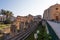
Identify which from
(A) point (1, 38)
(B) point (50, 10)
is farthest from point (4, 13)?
A: (A) point (1, 38)

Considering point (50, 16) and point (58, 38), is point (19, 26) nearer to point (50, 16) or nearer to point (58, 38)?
point (50, 16)

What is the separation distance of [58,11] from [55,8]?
4.16 feet

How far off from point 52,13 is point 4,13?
42.9 m

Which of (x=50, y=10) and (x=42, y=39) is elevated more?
(x=50, y=10)

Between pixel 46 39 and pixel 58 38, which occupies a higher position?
pixel 58 38

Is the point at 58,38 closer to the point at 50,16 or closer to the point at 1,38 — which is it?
the point at 1,38

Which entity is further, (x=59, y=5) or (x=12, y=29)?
(x=59, y=5)

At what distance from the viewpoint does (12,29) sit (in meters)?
19.7

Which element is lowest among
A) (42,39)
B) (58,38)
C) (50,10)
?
(42,39)

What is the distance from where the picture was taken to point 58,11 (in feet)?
122

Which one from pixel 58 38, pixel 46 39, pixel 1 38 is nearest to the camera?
pixel 58 38

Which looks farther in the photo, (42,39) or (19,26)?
(19,26)

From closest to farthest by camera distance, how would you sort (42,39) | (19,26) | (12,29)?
1. (42,39)
2. (12,29)
3. (19,26)

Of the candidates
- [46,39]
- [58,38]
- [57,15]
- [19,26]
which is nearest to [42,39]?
[46,39]
